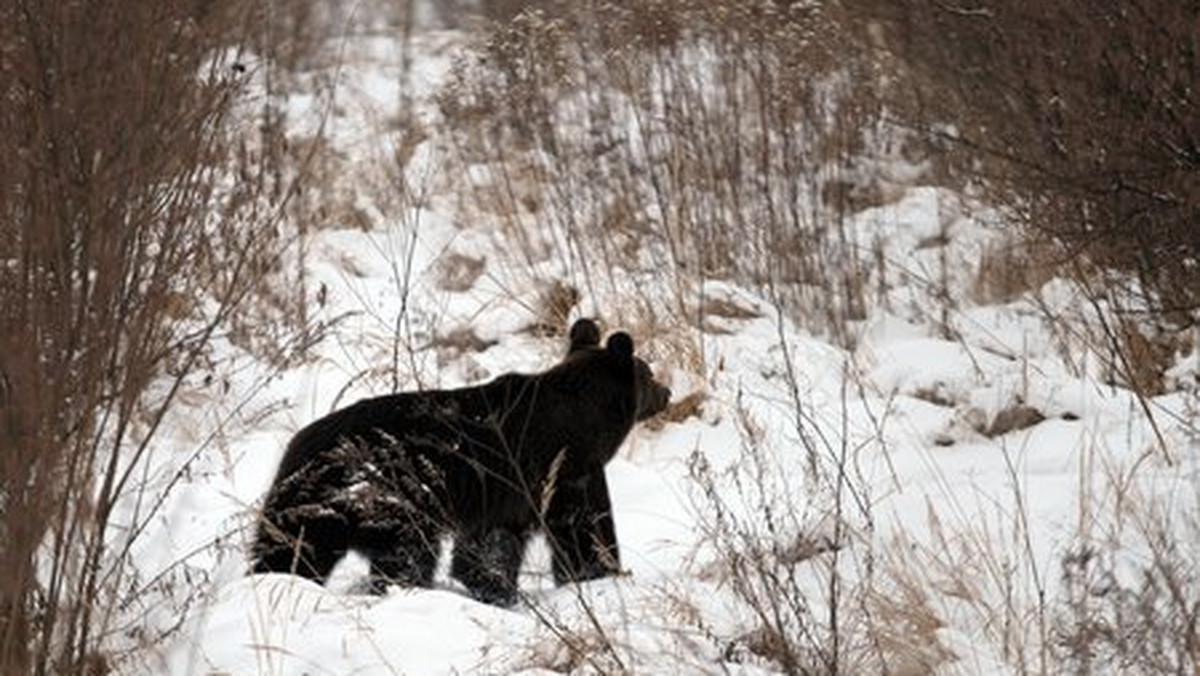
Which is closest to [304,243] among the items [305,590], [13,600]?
[305,590]

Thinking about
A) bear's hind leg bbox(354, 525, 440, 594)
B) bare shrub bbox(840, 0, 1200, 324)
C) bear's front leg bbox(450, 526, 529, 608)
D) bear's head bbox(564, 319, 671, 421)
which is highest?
bare shrub bbox(840, 0, 1200, 324)

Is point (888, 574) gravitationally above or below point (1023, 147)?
below

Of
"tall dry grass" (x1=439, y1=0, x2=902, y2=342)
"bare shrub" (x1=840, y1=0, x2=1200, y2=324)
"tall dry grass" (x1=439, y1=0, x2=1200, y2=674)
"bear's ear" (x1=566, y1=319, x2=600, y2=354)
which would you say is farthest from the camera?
"tall dry grass" (x1=439, y1=0, x2=902, y2=342)

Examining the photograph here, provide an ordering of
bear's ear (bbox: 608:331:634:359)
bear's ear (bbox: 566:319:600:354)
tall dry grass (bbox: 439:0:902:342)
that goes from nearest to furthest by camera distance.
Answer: bear's ear (bbox: 608:331:634:359)
bear's ear (bbox: 566:319:600:354)
tall dry grass (bbox: 439:0:902:342)

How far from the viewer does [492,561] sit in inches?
225

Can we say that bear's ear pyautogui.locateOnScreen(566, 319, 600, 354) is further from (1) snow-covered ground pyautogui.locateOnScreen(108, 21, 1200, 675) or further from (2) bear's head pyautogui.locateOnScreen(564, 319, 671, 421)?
(1) snow-covered ground pyautogui.locateOnScreen(108, 21, 1200, 675)

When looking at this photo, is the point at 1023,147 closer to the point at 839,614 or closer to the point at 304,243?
the point at 839,614

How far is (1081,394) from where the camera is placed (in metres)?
7.02

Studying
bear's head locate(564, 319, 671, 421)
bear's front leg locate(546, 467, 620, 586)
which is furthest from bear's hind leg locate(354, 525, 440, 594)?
bear's head locate(564, 319, 671, 421)

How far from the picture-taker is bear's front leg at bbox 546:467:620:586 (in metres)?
5.88

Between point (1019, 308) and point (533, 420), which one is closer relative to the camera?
point (533, 420)

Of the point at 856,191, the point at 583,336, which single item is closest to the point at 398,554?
the point at 583,336

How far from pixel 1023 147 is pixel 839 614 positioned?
9.28ft

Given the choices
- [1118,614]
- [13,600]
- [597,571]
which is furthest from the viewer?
[597,571]
